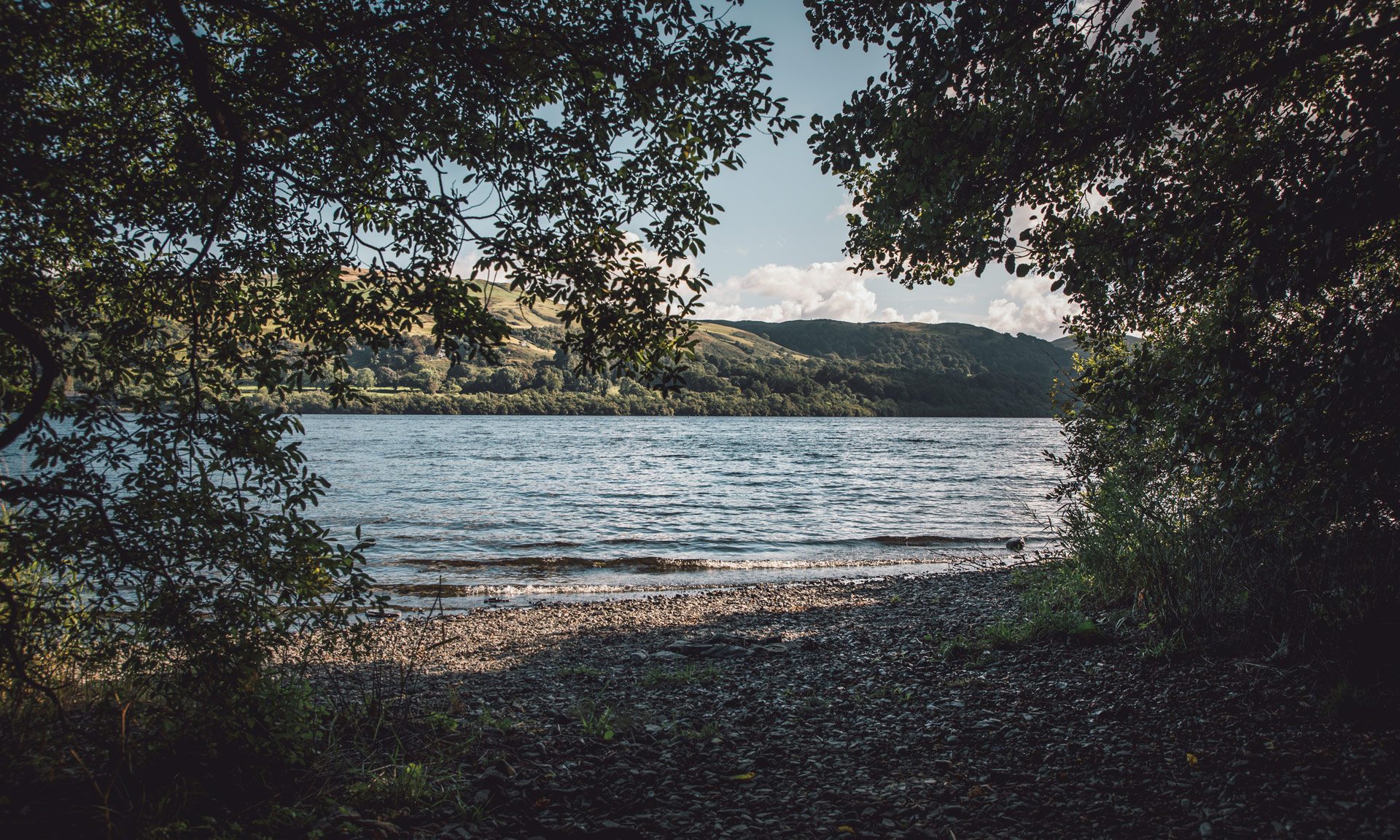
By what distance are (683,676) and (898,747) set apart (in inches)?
125

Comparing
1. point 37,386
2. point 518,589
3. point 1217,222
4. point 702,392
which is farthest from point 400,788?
point 702,392

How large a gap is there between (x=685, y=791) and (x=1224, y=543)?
21.5 ft

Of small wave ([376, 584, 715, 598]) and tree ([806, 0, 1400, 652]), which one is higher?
tree ([806, 0, 1400, 652])

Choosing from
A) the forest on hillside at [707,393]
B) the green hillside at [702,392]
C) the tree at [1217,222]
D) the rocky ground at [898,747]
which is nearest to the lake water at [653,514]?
the rocky ground at [898,747]

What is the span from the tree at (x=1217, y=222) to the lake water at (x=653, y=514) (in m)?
6.43

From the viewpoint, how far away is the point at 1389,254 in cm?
589

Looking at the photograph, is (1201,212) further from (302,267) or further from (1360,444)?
(302,267)

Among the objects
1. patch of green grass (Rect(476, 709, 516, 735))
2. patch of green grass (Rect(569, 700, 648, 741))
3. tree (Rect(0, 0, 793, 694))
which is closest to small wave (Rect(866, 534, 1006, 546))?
patch of green grass (Rect(569, 700, 648, 741))

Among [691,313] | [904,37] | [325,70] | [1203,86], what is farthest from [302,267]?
[1203,86]

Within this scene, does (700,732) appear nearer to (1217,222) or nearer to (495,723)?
(495,723)

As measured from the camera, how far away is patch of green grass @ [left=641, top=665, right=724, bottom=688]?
25.4 feet

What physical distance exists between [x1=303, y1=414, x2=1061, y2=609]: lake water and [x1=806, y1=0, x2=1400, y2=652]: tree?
6.43 metres

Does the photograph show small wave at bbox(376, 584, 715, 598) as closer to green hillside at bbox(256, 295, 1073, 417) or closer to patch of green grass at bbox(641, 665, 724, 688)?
patch of green grass at bbox(641, 665, 724, 688)

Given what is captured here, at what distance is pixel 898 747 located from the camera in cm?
540
